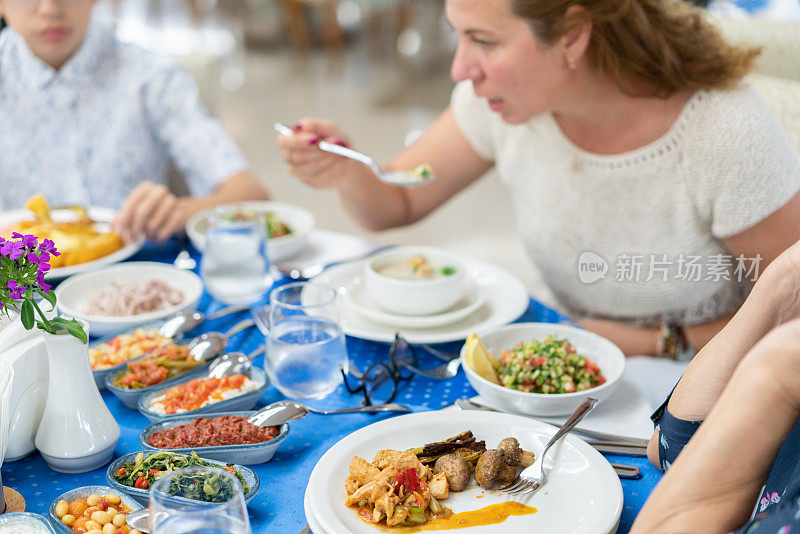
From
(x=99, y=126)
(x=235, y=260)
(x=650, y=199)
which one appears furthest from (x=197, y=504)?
(x=99, y=126)

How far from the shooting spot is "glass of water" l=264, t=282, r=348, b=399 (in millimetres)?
1179

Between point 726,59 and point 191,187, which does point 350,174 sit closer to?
point 191,187

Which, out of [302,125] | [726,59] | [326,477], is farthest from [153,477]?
[726,59]

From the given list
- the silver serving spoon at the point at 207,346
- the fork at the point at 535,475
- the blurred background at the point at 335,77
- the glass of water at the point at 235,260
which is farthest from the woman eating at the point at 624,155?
Result: the blurred background at the point at 335,77

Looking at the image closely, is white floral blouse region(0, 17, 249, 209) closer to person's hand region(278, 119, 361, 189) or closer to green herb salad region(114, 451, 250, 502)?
person's hand region(278, 119, 361, 189)

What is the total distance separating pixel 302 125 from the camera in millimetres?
1680

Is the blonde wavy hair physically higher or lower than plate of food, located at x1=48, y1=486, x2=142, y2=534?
higher

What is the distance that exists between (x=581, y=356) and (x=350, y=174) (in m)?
0.81

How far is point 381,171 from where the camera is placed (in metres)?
1.81

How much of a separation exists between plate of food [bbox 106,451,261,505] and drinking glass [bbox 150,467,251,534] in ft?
0.32

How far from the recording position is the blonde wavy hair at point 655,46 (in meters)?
1.51

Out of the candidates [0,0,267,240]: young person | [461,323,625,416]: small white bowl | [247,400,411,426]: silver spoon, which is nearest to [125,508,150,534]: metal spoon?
[247,400,411,426]: silver spoon

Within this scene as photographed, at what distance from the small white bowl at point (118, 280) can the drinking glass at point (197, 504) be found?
2.07 ft

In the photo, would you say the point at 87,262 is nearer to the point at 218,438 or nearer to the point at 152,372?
the point at 152,372
